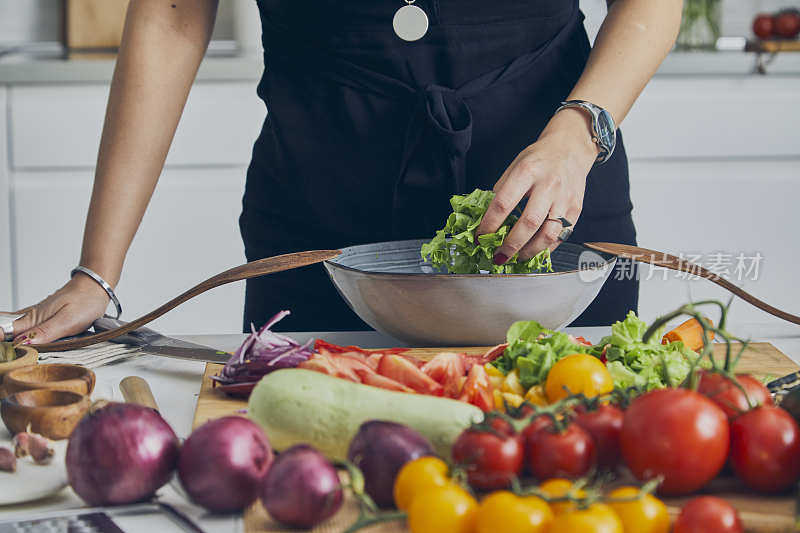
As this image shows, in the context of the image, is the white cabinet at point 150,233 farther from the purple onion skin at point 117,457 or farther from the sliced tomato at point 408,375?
the purple onion skin at point 117,457

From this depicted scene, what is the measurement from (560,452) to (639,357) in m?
0.31

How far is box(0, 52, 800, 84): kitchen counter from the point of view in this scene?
8.02 feet

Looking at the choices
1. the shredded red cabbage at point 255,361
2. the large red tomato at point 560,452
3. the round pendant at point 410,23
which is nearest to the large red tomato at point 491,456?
the large red tomato at point 560,452

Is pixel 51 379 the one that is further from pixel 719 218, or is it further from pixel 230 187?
pixel 719 218

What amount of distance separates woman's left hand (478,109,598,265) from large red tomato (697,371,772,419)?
35 centimetres

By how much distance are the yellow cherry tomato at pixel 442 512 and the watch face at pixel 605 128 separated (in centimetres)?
73

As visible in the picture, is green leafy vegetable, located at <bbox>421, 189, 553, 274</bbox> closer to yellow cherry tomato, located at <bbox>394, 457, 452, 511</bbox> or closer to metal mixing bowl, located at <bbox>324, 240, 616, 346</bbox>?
metal mixing bowl, located at <bbox>324, 240, 616, 346</bbox>

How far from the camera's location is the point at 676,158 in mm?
2658

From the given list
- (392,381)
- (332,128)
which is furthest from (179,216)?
(392,381)

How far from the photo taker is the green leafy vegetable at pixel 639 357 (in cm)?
91

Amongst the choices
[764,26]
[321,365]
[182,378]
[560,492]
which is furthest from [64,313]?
[764,26]

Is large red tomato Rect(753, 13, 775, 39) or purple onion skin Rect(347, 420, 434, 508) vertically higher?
large red tomato Rect(753, 13, 775, 39)

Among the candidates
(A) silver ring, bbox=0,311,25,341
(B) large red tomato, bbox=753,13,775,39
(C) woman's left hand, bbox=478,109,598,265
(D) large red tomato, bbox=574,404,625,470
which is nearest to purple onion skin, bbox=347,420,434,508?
(D) large red tomato, bbox=574,404,625,470

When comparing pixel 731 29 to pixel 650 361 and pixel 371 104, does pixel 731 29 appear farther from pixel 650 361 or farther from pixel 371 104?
pixel 650 361
